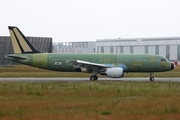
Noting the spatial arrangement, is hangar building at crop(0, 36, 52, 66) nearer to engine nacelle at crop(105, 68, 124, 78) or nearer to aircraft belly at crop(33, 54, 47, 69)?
aircraft belly at crop(33, 54, 47, 69)

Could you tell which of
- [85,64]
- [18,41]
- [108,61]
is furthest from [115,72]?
[18,41]

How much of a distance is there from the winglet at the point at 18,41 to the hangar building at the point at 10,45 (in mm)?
74435

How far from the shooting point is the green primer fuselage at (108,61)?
1531 inches

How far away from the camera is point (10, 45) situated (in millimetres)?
118875

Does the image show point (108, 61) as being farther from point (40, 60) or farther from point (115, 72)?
point (40, 60)

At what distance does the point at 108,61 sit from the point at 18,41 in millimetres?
11101

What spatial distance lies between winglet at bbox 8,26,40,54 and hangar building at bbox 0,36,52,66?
74.4m

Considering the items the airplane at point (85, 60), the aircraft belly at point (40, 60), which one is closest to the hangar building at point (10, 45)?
the airplane at point (85, 60)

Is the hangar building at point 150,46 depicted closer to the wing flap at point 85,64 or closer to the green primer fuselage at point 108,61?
the green primer fuselage at point 108,61

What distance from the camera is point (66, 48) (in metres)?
198

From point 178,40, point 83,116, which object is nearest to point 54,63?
point 83,116

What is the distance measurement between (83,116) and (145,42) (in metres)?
127

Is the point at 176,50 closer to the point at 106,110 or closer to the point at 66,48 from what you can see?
the point at 66,48

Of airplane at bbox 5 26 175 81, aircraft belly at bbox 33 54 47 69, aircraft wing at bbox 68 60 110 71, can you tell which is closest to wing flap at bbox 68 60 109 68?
aircraft wing at bbox 68 60 110 71
